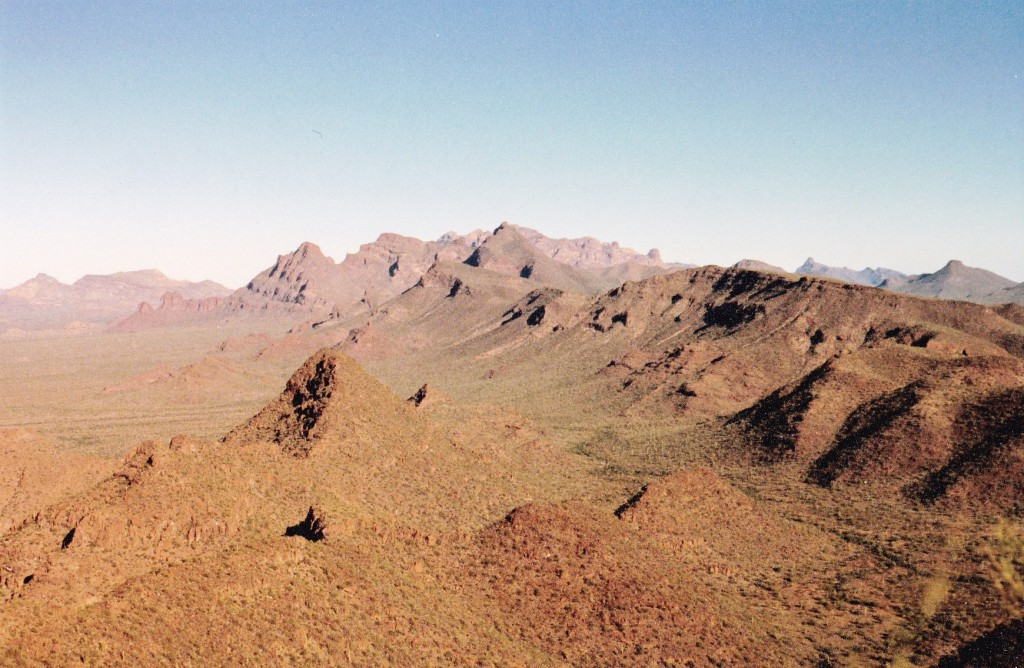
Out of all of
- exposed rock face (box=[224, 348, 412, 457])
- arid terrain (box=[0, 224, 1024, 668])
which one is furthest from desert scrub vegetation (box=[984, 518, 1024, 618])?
exposed rock face (box=[224, 348, 412, 457])

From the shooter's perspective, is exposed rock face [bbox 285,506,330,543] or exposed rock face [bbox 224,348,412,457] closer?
exposed rock face [bbox 285,506,330,543]

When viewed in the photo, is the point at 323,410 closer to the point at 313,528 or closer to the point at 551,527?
the point at 313,528

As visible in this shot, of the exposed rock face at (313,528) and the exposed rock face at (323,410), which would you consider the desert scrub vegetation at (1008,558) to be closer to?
the exposed rock face at (313,528)

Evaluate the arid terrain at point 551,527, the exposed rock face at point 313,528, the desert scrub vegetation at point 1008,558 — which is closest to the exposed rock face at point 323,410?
the arid terrain at point 551,527

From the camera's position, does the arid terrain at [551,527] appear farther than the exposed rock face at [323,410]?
No

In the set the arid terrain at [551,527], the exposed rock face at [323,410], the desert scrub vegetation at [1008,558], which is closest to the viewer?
the arid terrain at [551,527]

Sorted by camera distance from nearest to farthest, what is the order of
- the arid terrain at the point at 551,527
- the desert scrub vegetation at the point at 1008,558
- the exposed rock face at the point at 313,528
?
the arid terrain at the point at 551,527 → the exposed rock face at the point at 313,528 → the desert scrub vegetation at the point at 1008,558

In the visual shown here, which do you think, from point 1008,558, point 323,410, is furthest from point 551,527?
point 1008,558

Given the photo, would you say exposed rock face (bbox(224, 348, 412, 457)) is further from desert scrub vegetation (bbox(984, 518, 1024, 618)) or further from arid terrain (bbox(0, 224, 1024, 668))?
desert scrub vegetation (bbox(984, 518, 1024, 618))

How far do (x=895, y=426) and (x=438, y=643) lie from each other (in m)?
49.1

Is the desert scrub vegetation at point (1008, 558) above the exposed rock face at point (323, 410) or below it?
below

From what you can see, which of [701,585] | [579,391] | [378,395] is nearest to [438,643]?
[701,585]

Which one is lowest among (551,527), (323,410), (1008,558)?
(1008,558)

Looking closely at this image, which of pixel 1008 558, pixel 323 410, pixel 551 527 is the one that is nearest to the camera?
pixel 551 527
